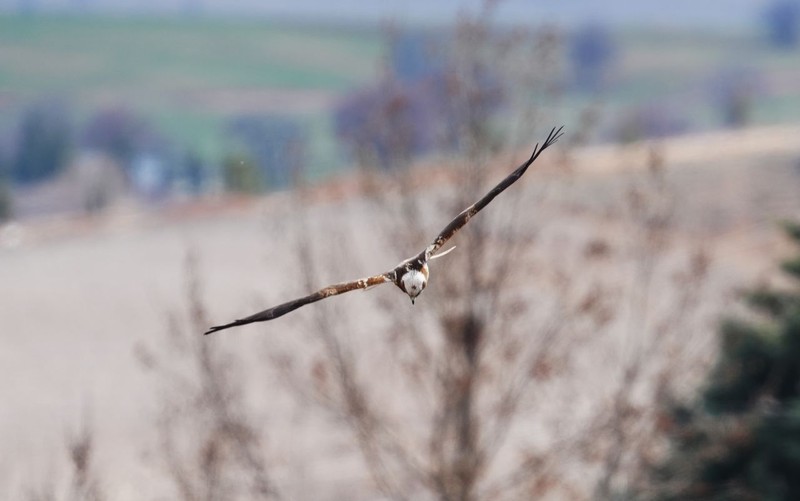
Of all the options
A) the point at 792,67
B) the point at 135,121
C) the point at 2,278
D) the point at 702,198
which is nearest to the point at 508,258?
the point at 2,278

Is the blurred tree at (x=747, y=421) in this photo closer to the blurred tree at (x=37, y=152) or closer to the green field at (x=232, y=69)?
the blurred tree at (x=37, y=152)

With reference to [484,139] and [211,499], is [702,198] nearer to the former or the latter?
[484,139]

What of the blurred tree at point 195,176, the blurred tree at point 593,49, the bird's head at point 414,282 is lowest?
the blurred tree at point 593,49

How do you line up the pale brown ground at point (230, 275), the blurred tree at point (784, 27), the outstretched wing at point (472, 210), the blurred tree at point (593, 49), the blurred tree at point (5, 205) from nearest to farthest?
the outstretched wing at point (472, 210), the pale brown ground at point (230, 275), the blurred tree at point (5, 205), the blurred tree at point (593, 49), the blurred tree at point (784, 27)

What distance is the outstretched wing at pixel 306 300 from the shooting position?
2.08 meters

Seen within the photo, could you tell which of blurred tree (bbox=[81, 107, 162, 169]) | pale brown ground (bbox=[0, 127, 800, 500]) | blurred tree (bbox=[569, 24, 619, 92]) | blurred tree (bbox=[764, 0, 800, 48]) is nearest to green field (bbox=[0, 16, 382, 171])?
blurred tree (bbox=[81, 107, 162, 169])

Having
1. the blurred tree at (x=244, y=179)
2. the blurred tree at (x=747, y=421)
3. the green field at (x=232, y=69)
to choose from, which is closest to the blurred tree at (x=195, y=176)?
the blurred tree at (x=244, y=179)

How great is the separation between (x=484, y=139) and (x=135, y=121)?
3686 cm

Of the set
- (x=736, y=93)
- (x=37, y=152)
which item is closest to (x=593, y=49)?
(x=736, y=93)

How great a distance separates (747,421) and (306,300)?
710 centimetres

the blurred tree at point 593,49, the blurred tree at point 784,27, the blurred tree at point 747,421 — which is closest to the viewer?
the blurred tree at point 747,421

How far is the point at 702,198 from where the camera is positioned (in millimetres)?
27219

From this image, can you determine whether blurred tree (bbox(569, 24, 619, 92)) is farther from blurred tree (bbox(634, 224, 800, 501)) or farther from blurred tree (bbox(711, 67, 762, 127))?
blurred tree (bbox(634, 224, 800, 501))

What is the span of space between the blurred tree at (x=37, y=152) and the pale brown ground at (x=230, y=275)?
1.34 meters
